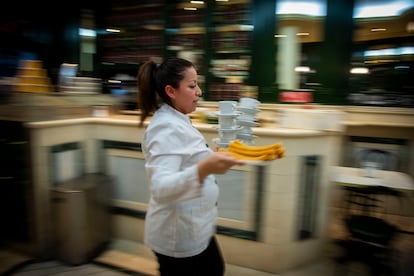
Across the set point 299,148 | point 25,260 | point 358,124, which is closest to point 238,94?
point 358,124

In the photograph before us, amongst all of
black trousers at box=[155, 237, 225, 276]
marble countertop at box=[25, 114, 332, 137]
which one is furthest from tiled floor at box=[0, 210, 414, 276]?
black trousers at box=[155, 237, 225, 276]

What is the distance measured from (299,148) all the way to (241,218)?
788 mm

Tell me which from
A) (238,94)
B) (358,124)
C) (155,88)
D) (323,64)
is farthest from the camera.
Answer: (238,94)

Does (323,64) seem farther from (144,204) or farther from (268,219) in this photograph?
(144,204)

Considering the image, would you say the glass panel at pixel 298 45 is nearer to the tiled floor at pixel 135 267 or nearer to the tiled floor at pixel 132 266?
the tiled floor at pixel 132 266

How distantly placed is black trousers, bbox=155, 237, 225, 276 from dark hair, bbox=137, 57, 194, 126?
67cm

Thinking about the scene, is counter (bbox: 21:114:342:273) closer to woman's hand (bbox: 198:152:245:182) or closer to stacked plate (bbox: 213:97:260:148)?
stacked plate (bbox: 213:97:260:148)

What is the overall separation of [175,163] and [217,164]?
0.19 meters

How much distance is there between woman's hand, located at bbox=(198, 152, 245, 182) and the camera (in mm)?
1081

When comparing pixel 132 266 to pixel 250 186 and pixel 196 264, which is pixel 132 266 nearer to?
pixel 250 186

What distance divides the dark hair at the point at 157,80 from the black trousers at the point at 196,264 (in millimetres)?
666

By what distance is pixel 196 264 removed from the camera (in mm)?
1465

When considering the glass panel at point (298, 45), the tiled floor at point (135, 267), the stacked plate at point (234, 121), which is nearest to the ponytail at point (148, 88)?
the stacked plate at point (234, 121)

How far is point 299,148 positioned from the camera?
261 cm
